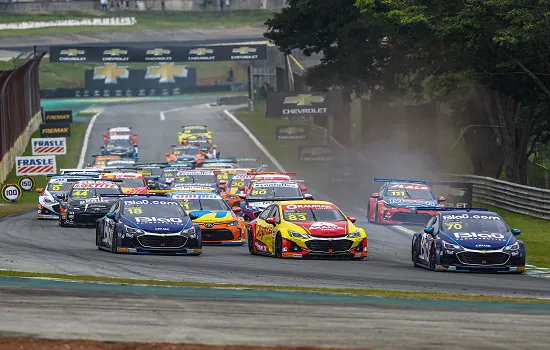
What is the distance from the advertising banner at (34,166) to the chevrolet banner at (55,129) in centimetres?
2315

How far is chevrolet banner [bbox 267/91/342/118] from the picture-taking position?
68025mm

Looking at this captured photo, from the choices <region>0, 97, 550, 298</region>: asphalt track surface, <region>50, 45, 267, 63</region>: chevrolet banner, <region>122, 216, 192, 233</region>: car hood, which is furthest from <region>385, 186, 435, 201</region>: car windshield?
<region>50, 45, 267, 63</region>: chevrolet banner

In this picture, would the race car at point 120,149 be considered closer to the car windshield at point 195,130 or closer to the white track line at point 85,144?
the white track line at point 85,144

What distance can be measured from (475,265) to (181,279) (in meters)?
5.79

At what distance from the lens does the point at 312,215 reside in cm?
2445

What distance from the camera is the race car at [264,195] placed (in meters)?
32.6

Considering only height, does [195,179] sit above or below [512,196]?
above

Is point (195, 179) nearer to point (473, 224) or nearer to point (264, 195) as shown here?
point (264, 195)

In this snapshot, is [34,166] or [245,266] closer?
[245,266]

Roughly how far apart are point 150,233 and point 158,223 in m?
0.34

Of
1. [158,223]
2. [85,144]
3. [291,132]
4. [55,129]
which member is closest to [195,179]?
[158,223]

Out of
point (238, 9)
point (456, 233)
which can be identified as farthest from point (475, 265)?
point (238, 9)

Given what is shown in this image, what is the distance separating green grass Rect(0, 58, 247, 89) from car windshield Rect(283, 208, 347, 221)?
9929cm

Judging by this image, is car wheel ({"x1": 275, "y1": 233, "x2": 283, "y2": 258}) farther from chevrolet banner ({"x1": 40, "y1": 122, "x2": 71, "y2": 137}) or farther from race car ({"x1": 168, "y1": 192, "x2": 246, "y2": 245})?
chevrolet banner ({"x1": 40, "y1": 122, "x2": 71, "y2": 137})
